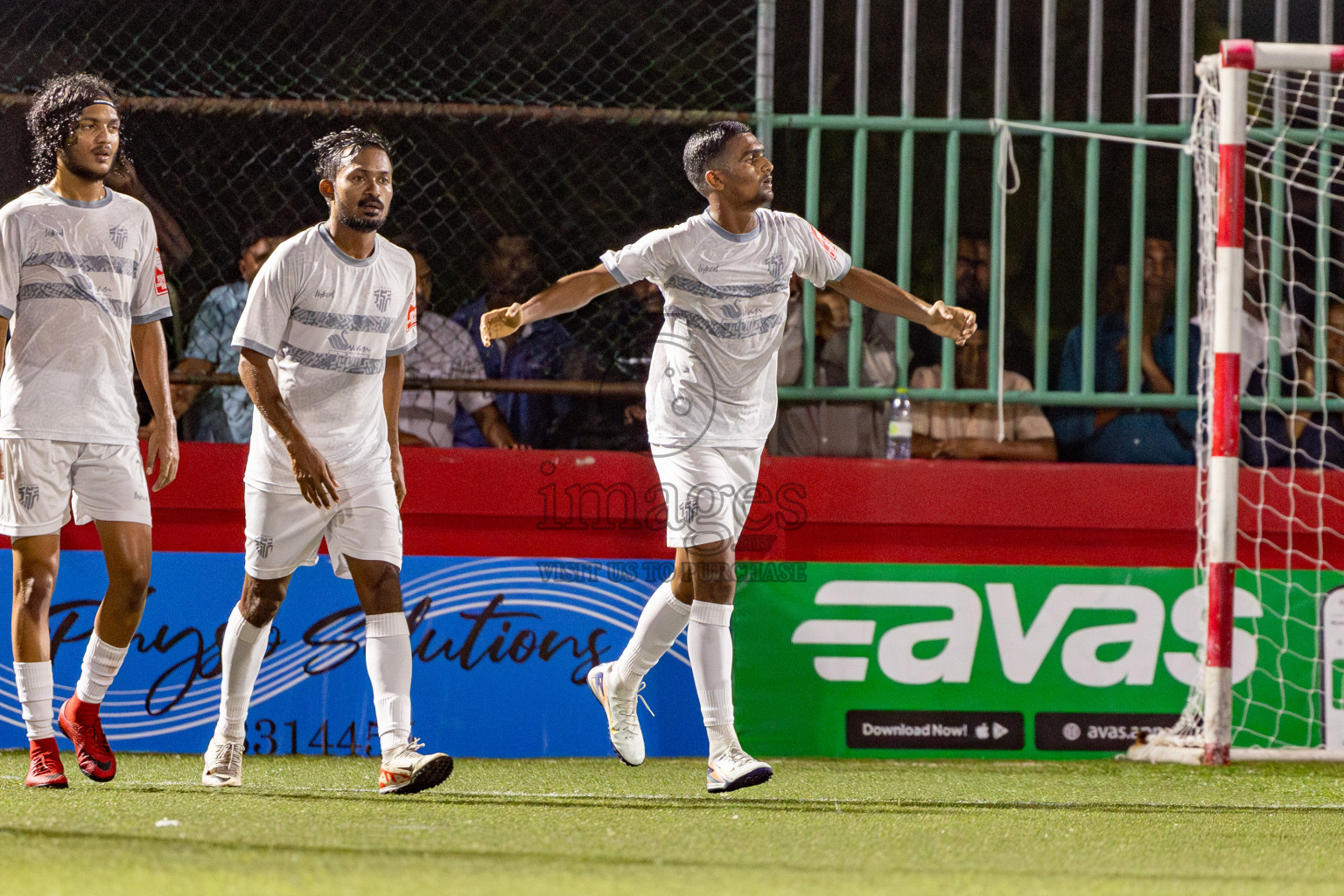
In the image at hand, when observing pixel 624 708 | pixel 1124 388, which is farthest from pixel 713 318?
pixel 1124 388

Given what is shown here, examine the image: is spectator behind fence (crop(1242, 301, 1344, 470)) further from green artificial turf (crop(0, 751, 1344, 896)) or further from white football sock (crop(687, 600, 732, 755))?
white football sock (crop(687, 600, 732, 755))

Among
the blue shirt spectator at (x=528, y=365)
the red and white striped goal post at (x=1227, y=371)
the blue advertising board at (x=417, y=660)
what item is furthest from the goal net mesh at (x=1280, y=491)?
the blue shirt spectator at (x=528, y=365)

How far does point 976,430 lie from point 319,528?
299 cm

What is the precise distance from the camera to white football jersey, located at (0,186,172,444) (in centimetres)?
448

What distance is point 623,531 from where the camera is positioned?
6156mm

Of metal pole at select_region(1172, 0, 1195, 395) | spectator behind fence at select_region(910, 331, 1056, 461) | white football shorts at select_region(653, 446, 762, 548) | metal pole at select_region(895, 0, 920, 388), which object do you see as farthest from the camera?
spectator behind fence at select_region(910, 331, 1056, 461)

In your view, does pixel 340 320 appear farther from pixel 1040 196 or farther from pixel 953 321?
pixel 1040 196

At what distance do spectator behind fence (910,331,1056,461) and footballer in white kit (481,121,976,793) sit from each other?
155 cm

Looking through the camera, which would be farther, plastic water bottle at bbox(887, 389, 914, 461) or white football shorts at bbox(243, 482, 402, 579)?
plastic water bottle at bbox(887, 389, 914, 461)

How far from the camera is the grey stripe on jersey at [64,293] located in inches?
177

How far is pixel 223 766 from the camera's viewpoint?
466 cm

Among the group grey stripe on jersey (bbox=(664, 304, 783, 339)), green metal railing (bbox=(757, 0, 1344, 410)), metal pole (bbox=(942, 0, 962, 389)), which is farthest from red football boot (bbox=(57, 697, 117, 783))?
metal pole (bbox=(942, 0, 962, 389))

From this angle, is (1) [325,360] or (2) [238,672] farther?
(2) [238,672]

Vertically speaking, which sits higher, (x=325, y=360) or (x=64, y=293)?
(x=64, y=293)
